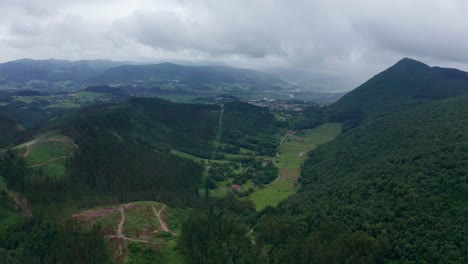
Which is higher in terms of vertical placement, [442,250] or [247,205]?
[442,250]

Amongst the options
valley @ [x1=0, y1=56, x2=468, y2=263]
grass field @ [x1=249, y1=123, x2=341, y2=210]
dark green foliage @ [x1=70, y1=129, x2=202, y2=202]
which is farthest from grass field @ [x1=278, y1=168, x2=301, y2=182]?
dark green foliage @ [x1=70, y1=129, x2=202, y2=202]

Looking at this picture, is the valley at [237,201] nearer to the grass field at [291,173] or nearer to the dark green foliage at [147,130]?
the grass field at [291,173]

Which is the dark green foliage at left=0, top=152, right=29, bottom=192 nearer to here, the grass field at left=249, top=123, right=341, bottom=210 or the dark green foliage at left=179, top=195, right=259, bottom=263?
the dark green foliage at left=179, top=195, right=259, bottom=263

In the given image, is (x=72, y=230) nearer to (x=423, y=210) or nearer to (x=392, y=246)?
(x=392, y=246)

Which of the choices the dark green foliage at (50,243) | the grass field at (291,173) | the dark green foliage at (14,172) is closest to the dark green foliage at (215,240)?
the dark green foliage at (50,243)

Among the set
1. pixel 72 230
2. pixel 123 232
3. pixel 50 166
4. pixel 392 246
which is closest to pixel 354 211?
pixel 392 246

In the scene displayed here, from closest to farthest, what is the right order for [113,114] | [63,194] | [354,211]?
1. [354,211]
2. [63,194]
3. [113,114]
